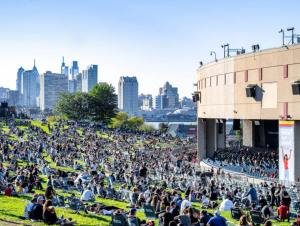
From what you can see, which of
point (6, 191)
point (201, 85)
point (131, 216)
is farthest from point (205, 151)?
point (131, 216)

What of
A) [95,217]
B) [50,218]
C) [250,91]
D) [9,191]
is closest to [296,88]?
[250,91]

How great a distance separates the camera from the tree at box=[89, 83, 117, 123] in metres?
130

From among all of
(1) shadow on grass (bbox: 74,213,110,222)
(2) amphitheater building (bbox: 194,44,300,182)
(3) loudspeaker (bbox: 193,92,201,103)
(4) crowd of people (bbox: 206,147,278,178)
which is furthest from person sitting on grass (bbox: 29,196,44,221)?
(3) loudspeaker (bbox: 193,92,201,103)

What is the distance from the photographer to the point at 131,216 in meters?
17.0

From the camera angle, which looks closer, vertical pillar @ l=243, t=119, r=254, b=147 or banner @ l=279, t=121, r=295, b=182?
banner @ l=279, t=121, r=295, b=182

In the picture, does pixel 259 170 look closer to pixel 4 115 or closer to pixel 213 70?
pixel 213 70

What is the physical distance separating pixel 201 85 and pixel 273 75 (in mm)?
16542

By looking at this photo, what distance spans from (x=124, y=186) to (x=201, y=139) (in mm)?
30706

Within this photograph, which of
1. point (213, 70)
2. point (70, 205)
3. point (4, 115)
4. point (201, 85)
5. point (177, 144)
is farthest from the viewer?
point (4, 115)

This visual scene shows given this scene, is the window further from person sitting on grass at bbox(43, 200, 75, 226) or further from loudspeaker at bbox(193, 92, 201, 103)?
person sitting on grass at bbox(43, 200, 75, 226)

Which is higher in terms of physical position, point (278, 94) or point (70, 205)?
point (278, 94)

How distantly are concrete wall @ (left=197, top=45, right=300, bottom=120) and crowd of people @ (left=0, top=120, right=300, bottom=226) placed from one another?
545 cm

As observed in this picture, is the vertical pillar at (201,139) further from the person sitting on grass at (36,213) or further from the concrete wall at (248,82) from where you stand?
the person sitting on grass at (36,213)

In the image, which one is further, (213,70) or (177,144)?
(177,144)
